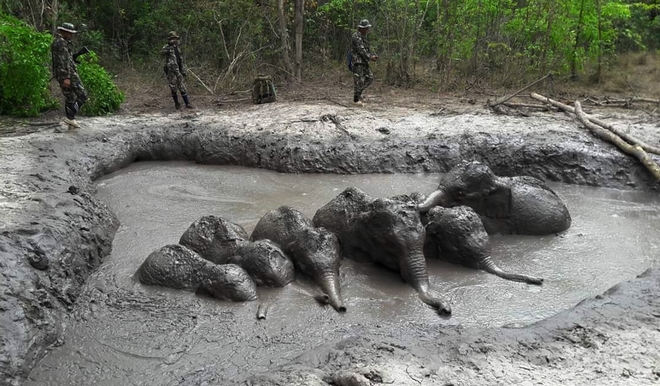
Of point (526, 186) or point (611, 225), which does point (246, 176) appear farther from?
point (611, 225)

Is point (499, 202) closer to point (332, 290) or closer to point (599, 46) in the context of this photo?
point (332, 290)

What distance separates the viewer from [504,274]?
6.20 m

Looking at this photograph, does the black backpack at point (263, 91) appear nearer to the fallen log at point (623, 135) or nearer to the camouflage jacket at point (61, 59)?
the camouflage jacket at point (61, 59)

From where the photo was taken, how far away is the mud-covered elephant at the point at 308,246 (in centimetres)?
587

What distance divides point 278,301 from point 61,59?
24.7 feet

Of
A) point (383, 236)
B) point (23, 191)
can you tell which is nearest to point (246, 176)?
point (23, 191)

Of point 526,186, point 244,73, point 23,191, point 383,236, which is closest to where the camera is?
point 383,236

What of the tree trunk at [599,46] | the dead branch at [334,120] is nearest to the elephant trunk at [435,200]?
the dead branch at [334,120]

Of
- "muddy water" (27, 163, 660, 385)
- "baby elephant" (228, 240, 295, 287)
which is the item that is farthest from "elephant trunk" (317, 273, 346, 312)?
"baby elephant" (228, 240, 295, 287)

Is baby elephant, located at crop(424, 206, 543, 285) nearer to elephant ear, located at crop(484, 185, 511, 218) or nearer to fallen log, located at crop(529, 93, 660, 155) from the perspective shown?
elephant ear, located at crop(484, 185, 511, 218)

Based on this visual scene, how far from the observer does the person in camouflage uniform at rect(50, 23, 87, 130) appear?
1040cm

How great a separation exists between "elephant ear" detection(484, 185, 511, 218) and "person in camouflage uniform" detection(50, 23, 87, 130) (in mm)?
7753

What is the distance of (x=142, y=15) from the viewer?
20703mm

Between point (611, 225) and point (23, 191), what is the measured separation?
25.3 feet
